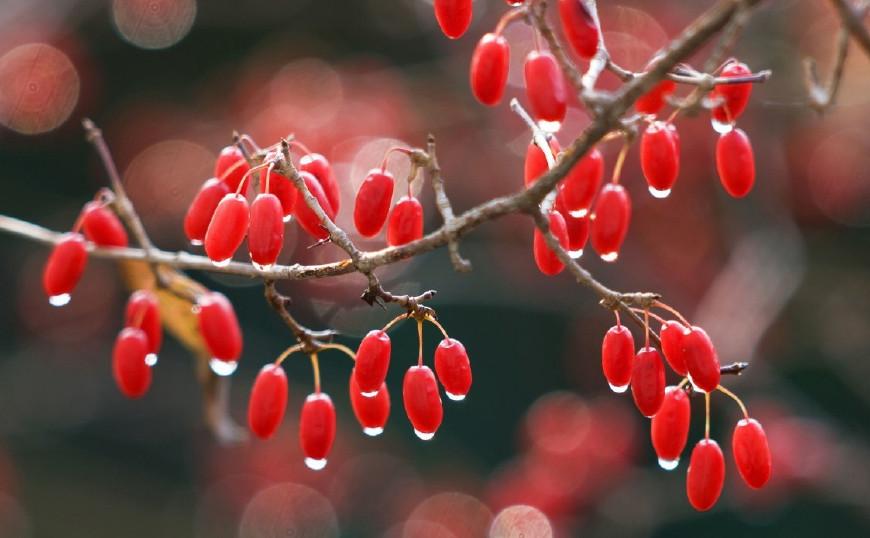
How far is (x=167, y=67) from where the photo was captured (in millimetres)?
4734

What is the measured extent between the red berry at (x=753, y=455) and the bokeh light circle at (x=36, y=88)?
12.8 ft

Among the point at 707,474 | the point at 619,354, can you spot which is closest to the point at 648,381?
the point at 619,354

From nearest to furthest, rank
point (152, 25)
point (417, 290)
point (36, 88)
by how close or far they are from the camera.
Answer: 1. point (417, 290)
2. point (36, 88)
3. point (152, 25)

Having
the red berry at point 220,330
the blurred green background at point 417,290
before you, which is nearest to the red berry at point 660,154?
the red berry at point 220,330

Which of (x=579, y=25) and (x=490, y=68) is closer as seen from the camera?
(x=579, y=25)

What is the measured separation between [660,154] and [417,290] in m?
2.71

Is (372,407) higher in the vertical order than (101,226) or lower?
lower

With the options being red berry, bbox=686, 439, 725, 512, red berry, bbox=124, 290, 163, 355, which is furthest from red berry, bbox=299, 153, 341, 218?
red berry, bbox=686, 439, 725, 512

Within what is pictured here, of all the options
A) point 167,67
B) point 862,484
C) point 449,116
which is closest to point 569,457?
point 862,484

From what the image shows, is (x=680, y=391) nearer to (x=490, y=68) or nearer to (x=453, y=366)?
(x=453, y=366)

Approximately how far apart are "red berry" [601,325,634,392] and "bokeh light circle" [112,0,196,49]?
3.79 m

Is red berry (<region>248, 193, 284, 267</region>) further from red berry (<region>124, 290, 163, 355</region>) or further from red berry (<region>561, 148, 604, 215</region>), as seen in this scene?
red berry (<region>124, 290, 163, 355</region>)

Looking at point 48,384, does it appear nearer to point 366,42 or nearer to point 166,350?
point 166,350

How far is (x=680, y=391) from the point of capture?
1.43 metres
